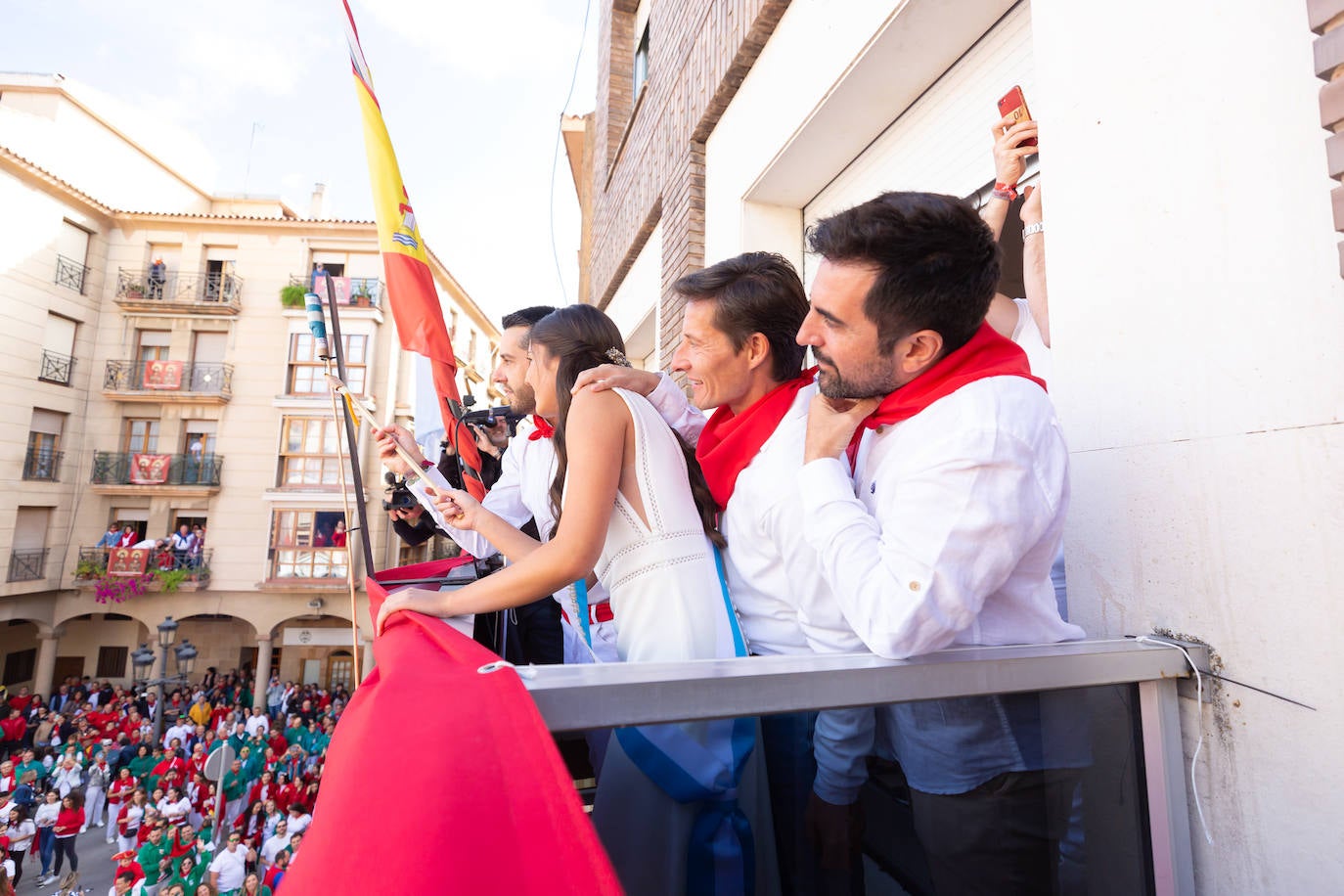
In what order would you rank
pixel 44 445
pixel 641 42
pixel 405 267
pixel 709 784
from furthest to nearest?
pixel 44 445, pixel 641 42, pixel 405 267, pixel 709 784

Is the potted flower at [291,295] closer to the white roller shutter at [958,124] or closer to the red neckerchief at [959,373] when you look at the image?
the white roller shutter at [958,124]

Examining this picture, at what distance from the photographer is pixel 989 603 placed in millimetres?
1307

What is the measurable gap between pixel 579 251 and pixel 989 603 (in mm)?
14855

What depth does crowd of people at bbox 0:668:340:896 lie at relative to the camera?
324 inches

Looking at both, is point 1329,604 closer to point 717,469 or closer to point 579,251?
point 717,469

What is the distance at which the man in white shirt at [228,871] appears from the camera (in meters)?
8.10

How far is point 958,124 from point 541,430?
2348 millimetres

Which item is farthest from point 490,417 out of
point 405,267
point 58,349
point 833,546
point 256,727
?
point 58,349

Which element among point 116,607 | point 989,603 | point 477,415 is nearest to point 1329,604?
point 989,603

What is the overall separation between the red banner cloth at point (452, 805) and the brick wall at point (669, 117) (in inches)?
174

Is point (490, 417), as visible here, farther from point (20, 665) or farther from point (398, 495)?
point (20, 665)

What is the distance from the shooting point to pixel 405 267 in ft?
10.2

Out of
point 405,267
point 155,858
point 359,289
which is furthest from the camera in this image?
point 359,289

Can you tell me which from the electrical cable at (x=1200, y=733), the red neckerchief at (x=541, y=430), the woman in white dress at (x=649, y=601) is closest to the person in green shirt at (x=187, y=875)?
the red neckerchief at (x=541, y=430)
